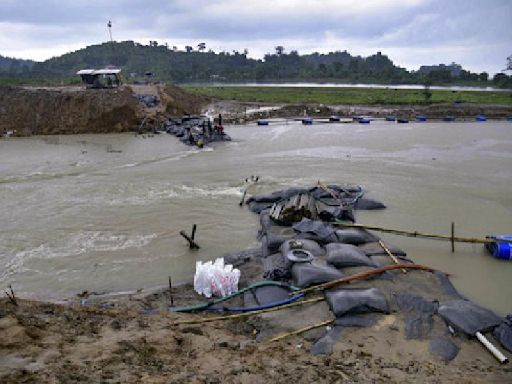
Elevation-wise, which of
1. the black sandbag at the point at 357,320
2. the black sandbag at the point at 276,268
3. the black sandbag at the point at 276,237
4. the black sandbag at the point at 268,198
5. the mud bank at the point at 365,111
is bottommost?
the black sandbag at the point at 357,320

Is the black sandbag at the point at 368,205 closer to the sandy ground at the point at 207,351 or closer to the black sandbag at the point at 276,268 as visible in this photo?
the black sandbag at the point at 276,268

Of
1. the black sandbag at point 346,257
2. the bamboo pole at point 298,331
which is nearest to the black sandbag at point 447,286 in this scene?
the black sandbag at point 346,257

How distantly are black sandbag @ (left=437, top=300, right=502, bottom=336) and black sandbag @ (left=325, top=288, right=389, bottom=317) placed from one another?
2.53 ft

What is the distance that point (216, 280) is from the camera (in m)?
6.50

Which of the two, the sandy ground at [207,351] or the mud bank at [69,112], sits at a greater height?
the mud bank at [69,112]

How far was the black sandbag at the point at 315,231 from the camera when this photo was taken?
7.81 m

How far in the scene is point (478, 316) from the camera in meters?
5.25

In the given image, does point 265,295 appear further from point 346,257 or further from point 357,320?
point 346,257

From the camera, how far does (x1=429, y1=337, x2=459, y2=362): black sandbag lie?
187 inches

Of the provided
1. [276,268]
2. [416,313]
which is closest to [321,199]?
[276,268]

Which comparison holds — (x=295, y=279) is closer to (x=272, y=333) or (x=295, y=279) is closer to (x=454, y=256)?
(x=272, y=333)

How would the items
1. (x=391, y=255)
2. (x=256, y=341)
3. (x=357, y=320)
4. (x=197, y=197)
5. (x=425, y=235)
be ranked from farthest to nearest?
(x=197, y=197), (x=425, y=235), (x=391, y=255), (x=357, y=320), (x=256, y=341)

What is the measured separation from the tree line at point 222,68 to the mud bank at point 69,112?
95.9ft

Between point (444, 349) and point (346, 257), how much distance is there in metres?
2.23
